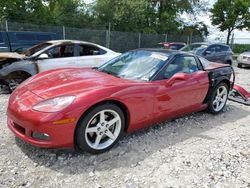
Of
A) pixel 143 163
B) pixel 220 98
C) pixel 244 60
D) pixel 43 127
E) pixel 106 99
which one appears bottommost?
pixel 143 163

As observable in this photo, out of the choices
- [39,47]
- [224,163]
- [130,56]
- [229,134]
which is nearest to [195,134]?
[229,134]

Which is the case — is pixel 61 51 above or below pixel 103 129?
above

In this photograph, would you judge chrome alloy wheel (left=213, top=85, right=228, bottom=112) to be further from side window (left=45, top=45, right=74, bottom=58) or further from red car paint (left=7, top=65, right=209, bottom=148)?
side window (left=45, top=45, right=74, bottom=58)

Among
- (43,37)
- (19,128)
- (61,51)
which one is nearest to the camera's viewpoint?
(19,128)

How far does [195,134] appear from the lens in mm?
4285

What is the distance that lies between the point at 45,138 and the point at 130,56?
7.43 feet

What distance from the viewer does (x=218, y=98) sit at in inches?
211

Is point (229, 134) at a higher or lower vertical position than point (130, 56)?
lower

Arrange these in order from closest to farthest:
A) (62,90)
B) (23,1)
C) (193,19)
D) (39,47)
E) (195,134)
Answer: (62,90), (195,134), (39,47), (23,1), (193,19)

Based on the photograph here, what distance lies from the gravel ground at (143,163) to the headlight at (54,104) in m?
0.68

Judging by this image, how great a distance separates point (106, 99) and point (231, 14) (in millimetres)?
26977

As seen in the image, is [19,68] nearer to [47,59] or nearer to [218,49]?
[47,59]

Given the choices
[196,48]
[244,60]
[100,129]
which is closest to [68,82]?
[100,129]

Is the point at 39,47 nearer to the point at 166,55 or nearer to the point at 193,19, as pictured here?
the point at 166,55
